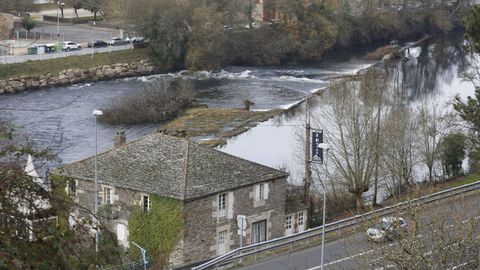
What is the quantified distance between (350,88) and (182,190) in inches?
563

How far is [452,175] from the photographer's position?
41.8m

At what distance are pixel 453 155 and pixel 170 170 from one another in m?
16.2

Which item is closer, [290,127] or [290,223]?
[290,223]

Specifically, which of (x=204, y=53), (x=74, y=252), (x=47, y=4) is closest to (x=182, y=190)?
(x=74, y=252)

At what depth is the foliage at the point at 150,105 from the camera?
187ft

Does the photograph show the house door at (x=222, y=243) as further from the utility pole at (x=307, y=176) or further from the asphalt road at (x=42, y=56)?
the asphalt road at (x=42, y=56)

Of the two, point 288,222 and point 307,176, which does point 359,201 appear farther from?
point 288,222

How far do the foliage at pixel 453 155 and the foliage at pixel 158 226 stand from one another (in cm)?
1642

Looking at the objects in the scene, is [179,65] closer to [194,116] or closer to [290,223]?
[194,116]

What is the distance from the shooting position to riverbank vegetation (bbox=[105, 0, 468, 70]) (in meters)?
77.6

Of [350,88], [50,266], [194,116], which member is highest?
[50,266]

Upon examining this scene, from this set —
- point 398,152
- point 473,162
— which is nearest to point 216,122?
point 473,162

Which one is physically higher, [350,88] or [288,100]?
[350,88]

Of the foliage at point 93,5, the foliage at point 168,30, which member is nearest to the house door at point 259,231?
the foliage at point 168,30
